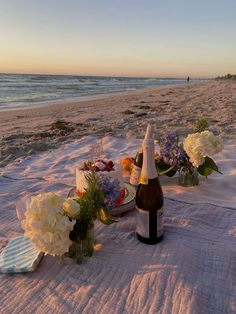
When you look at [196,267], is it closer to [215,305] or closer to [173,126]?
[215,305]

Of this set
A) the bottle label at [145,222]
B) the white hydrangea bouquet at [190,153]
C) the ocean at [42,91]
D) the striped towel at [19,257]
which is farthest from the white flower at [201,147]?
the ocean at [42,91]

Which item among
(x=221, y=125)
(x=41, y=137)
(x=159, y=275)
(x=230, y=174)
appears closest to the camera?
Answer: (x=159, y=275)

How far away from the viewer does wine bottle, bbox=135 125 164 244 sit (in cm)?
136

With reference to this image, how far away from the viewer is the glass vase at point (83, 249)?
1.30 metres

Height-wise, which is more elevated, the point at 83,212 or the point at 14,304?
the point at 83,212

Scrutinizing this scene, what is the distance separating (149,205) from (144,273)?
0.98ft

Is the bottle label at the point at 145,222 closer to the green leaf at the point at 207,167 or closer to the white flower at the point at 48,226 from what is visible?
the white flower at the point at 48,226

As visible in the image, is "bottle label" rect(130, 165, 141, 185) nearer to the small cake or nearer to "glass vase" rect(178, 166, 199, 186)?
the small cake

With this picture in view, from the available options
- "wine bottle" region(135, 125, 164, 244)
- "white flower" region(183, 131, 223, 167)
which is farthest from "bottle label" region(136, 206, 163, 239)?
"white flower" region(183, 131, 223, 167)

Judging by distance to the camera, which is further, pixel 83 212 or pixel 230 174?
pixel 230 174

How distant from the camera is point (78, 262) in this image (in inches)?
52.6

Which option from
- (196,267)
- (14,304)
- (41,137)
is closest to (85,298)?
(14,304)

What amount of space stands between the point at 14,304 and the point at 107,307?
1.23 ft

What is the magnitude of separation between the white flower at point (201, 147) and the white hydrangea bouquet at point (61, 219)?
85cm
